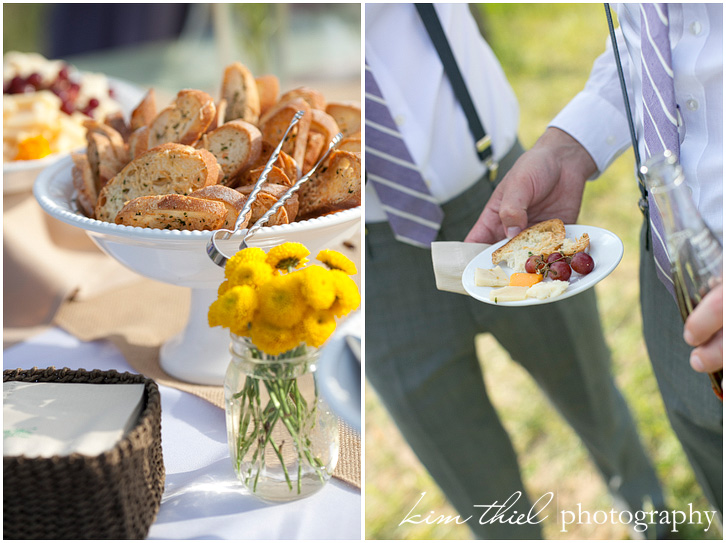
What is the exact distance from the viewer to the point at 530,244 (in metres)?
0.78

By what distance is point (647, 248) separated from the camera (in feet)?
2.86

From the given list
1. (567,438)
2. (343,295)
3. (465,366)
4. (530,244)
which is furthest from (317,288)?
(567,438)

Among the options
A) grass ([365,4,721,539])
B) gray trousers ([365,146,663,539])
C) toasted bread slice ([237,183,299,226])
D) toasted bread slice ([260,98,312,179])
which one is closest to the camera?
toasted bread slice ([237,183,299,226])

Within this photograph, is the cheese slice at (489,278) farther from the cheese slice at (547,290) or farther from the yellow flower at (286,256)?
the yellow flower at (286,256)

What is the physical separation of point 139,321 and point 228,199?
0.35 m

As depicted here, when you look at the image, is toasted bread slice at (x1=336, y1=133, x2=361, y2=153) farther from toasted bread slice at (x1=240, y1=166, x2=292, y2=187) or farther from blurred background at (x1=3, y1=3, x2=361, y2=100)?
blurred background at (x1=3, y1=3, x2=361, y2=100)

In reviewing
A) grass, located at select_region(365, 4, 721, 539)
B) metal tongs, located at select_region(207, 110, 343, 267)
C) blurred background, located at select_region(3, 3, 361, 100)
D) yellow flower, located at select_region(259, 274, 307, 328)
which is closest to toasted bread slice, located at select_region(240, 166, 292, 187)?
metal tongs, located at select_region(207, 110, 343, 267)

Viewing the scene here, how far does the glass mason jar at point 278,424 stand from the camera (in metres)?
0.55

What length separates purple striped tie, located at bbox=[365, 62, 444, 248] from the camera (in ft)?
3.04

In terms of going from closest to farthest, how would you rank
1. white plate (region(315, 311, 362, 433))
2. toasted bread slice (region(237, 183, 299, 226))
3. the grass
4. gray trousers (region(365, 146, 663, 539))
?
white plate (region(315, 311, 362, 433))
toasted bread slice (region(237, 183, 299, 226))
gray trousers (region(365, 146, 663, 539))
the grass

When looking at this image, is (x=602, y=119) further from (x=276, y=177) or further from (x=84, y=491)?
(x=84, y=491)

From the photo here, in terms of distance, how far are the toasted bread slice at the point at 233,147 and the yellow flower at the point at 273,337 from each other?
0.31m

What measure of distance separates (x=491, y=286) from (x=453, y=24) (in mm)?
473

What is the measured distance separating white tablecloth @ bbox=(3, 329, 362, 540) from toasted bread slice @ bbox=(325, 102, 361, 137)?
0.43m
